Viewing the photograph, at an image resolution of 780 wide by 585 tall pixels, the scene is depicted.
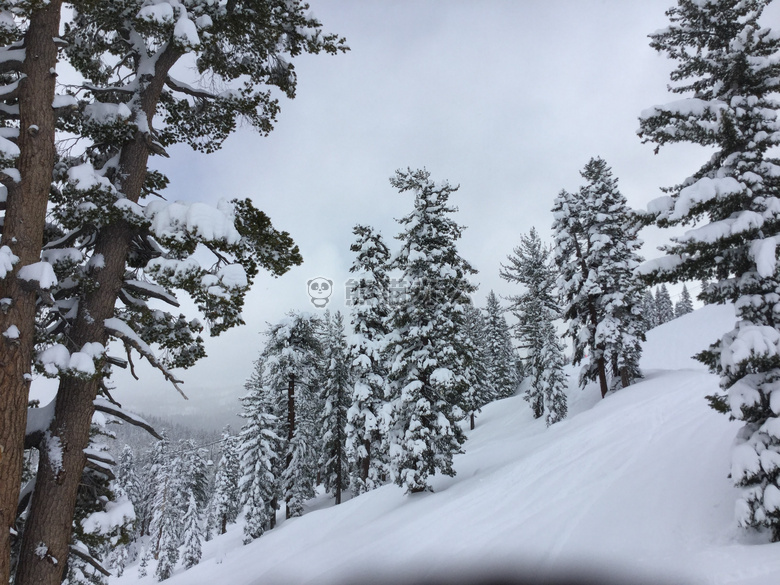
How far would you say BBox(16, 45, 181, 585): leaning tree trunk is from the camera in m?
4.77

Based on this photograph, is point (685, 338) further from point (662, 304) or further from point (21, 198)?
point (21, 198)

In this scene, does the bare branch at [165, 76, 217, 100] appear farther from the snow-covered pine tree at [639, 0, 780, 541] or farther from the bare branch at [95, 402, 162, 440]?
the snow-covered pine tree at [639, 0, 780, 541]

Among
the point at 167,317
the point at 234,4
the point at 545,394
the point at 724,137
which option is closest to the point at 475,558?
the point at 167,317

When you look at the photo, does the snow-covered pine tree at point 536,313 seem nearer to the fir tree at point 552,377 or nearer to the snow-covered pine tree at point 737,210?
the fir tree at point 552,377

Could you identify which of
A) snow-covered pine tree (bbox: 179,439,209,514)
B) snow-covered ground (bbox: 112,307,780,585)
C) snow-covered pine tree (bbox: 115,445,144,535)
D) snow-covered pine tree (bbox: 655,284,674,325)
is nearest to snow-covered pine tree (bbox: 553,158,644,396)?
snow-covered ground (bbox: 112,307,780,585)

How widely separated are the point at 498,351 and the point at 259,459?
3387cm

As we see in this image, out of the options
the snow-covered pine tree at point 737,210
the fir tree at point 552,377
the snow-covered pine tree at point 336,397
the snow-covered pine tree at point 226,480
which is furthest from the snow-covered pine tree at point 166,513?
the snow-covered pine tree at point 737,210

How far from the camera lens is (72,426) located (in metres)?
5.21

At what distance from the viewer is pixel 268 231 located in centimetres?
573

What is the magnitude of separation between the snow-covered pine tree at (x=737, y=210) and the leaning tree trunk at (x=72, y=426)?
8.99 m

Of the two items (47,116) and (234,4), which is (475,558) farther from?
(234,4)

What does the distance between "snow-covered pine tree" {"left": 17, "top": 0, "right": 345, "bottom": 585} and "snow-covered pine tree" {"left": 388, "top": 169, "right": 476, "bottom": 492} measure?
34.9 ft

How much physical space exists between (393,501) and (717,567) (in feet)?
40.1

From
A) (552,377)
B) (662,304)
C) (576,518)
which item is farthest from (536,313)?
(662,304)
